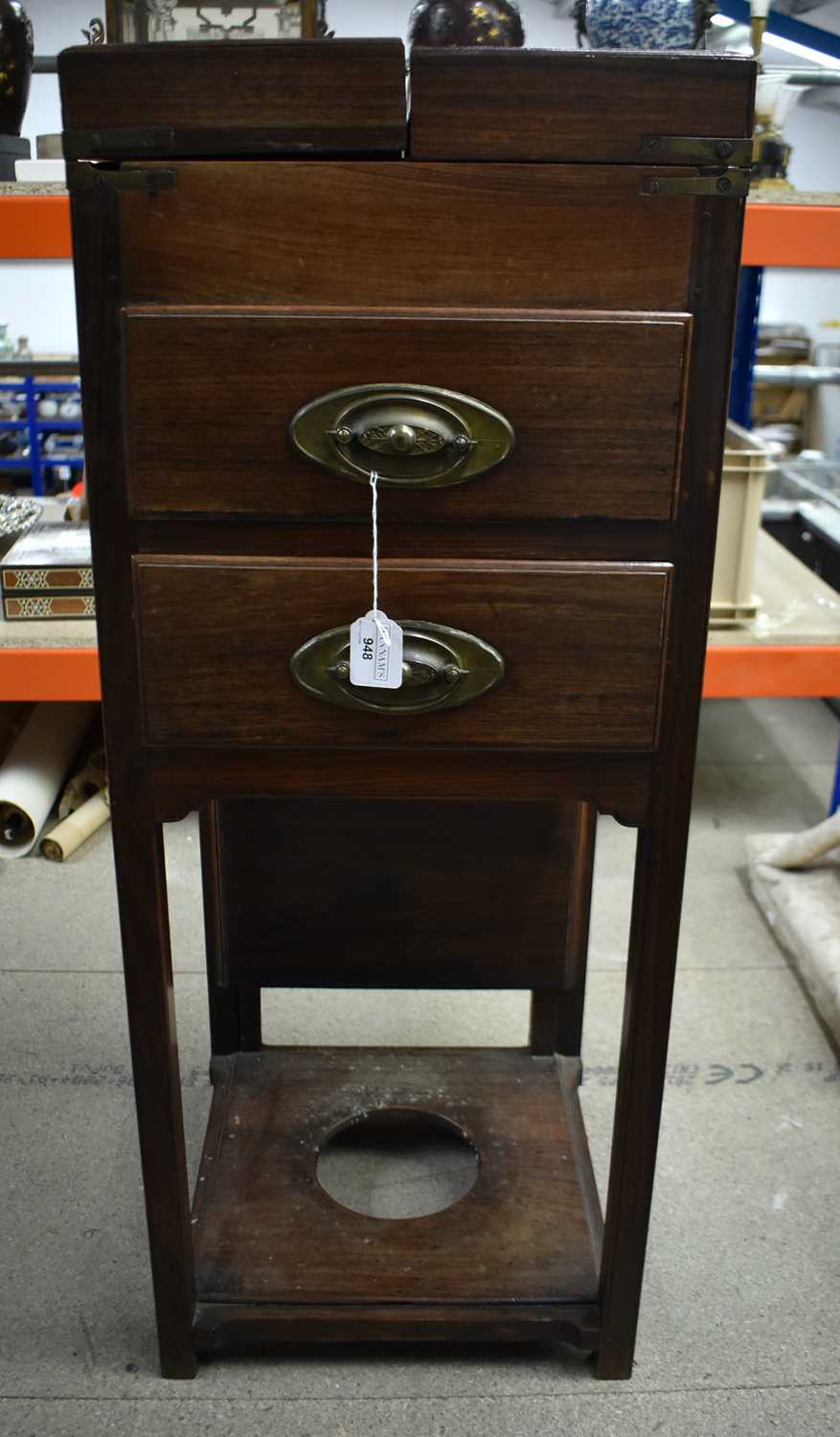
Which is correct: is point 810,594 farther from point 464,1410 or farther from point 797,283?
point 797,283

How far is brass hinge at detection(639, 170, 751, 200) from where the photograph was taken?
0.73 meters

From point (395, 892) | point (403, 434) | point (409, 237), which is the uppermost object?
point (409, 237)

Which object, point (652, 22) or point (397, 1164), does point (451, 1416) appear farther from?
point (652, 22)

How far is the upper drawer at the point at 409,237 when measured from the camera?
0.72 m

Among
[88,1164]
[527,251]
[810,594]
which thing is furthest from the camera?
[810,594]

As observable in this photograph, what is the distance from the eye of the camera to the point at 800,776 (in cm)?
214

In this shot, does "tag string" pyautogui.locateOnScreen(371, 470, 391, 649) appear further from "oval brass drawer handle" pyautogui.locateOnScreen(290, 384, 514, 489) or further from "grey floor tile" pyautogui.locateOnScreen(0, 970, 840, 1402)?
"grey floor tile" pyautogui.locateOnScreen(0, 970, 840, 1402)

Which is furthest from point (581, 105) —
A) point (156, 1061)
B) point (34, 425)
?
point (34, 425)

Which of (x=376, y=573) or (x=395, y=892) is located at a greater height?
(x=376, y=573)

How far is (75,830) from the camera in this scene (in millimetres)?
1867

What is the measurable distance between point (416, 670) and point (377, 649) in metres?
0.03

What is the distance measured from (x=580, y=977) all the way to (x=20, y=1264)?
586 mm

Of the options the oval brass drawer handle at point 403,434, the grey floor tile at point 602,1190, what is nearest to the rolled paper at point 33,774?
the grey floor tile at point 602,1190

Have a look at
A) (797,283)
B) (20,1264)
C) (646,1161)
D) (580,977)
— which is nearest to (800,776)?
(580,977)
